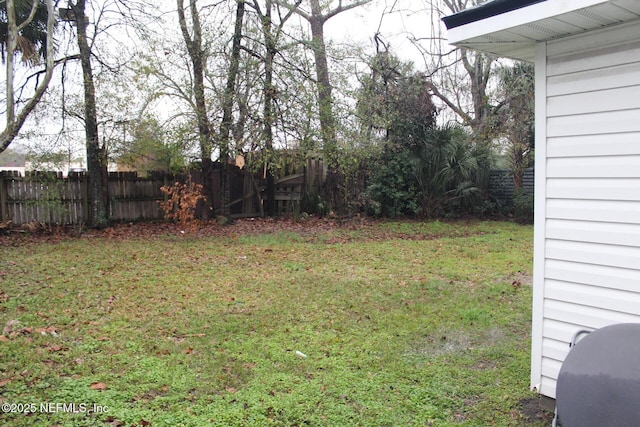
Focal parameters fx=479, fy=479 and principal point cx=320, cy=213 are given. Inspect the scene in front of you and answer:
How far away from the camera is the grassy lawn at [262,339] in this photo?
10.0ft

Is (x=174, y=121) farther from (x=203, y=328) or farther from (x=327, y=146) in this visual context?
(x=203, y=328)

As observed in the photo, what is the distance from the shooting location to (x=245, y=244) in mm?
9281

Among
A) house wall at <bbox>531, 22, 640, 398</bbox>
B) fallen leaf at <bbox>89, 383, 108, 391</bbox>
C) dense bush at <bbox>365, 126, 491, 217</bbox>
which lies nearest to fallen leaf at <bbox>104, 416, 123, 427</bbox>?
fallen leaf at <bbox>89, 383, 108, 391</bbox>

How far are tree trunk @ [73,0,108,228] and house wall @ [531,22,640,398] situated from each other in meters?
9.40

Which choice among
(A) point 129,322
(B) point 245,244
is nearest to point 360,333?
(A) point 129,322

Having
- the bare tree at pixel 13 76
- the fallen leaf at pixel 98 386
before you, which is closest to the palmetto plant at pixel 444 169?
the bare tree at pixel 13 76

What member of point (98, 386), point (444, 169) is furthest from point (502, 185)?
point (98, 386)

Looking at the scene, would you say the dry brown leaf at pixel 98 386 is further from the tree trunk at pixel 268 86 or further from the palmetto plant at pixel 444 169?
the palmetto plant at pixel 444 169

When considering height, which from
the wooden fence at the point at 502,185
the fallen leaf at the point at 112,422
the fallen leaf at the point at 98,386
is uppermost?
the wooden fence at the point at 502,185

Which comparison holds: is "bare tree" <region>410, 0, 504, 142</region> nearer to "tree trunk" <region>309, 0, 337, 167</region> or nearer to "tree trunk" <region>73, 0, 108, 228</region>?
"tree trunk" <region>309, 0, 337, 167</region>

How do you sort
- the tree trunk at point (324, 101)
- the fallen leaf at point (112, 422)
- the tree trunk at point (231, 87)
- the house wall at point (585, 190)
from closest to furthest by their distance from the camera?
the house wall at point (585, 190) → the fallen leaf at point (112, 422) → the tree trunk at point (231, 87) → the tree trunk at point (324, 101)

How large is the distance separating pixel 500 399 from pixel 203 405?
1.97m

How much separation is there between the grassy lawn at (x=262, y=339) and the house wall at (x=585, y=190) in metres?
0.71

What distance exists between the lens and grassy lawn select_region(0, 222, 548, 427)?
3.06 meters
